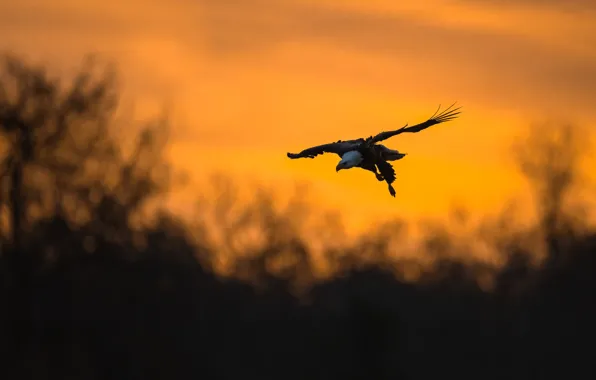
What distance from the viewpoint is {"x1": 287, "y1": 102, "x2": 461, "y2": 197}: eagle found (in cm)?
3888

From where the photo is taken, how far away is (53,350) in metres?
65.9

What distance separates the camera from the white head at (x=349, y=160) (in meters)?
38.1

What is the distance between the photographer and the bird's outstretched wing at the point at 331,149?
1561 inches

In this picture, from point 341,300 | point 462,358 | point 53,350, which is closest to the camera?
point 53,350

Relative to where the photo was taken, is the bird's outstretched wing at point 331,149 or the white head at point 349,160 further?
the bird's outstretched wing at point 331,149

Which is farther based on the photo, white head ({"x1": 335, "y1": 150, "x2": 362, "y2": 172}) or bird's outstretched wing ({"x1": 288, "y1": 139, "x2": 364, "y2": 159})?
bird's outstretched wing ({"x1": 288, "y1": 139, "x2": 364, "y2": 159})

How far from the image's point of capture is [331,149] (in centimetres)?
4003

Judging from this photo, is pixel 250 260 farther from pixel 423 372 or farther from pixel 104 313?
pixel 104 313

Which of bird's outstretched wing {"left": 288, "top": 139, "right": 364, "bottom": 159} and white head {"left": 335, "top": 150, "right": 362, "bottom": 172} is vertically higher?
bird's outstretched wing {"left": 288, "top": 139, "right": 364, "bottom": 159}

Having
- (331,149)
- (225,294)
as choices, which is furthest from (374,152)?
(225,294)

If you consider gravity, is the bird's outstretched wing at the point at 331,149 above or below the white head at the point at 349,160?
above

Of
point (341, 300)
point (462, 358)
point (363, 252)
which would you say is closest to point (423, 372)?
point (462, 358)

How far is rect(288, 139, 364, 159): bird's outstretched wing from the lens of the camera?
39656 millimetres

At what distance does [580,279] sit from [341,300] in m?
15.5
